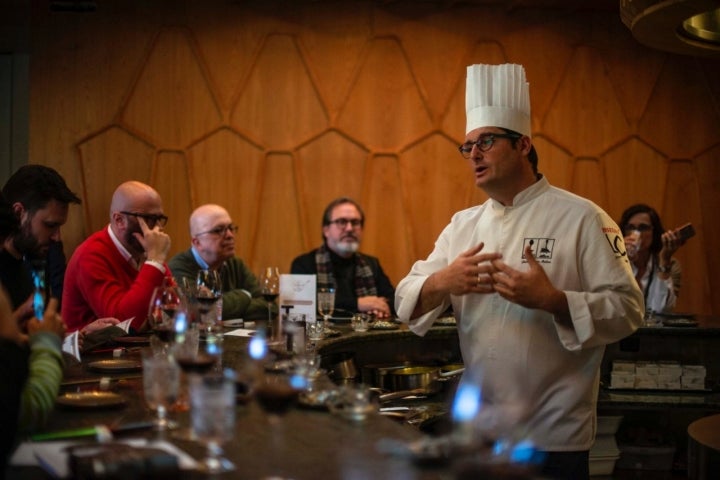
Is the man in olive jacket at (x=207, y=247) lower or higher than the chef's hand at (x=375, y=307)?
higher

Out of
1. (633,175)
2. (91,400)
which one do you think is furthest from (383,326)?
(633,175)

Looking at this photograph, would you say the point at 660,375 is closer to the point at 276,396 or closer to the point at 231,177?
the point at 276,396

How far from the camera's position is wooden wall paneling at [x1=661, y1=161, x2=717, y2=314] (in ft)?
26.6

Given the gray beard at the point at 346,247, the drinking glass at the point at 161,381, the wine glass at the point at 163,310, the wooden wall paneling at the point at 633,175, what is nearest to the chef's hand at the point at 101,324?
the wine glass at the point at 163,310

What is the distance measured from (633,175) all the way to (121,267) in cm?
522

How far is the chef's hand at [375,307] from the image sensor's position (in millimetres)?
5398

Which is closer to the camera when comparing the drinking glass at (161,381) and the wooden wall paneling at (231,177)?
the drinking glass at (161,381)

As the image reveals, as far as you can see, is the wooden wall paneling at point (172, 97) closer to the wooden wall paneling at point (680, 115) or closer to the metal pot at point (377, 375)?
the metal pot at point (377, 375)

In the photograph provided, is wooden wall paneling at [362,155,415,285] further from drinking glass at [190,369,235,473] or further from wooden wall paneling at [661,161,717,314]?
drinking glass at [190,369,235,473]

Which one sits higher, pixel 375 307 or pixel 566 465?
pixel 375 307

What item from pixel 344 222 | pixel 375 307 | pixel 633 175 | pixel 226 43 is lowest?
pixel 375 307

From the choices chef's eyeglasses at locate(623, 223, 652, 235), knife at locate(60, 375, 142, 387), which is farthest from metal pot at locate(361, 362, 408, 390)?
chef's eyeglasses at locate(623, 223, 652, 235)

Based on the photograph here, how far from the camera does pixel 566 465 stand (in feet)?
9.92

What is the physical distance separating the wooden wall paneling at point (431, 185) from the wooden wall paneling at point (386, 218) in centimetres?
6
